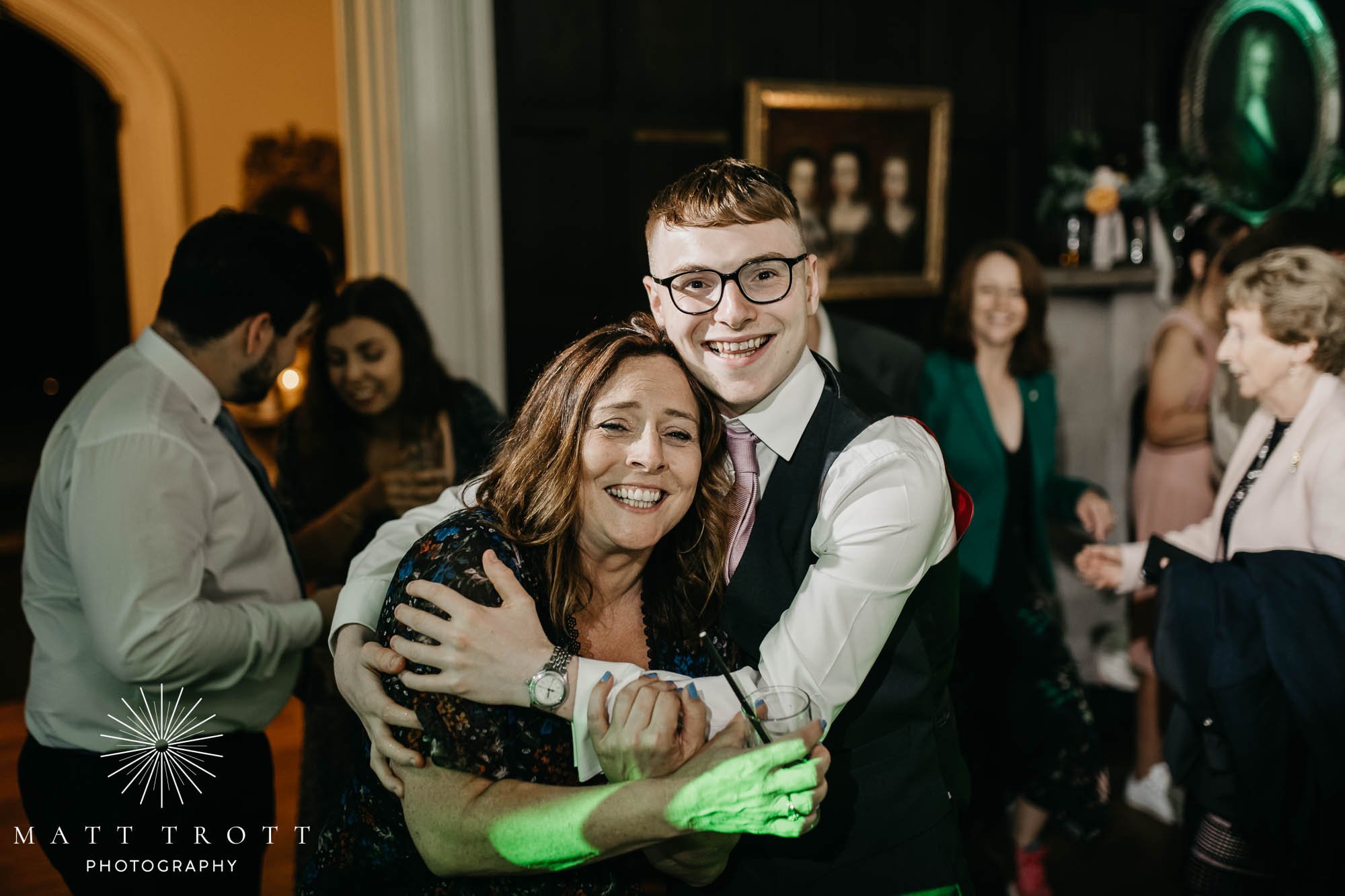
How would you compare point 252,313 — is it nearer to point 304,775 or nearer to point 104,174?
point 304,775

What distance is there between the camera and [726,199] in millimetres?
1647

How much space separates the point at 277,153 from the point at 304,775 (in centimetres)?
582

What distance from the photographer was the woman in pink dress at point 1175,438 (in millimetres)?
3592

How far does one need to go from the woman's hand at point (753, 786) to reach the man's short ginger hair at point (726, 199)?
765 millimetres

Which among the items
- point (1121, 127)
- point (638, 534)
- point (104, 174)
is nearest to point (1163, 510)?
point (1121, 127)

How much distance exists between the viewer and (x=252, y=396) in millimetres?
2234

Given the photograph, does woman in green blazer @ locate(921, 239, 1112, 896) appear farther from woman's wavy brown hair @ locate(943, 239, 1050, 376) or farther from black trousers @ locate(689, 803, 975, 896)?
black trousers @ locate(689, 803, 975, 896)

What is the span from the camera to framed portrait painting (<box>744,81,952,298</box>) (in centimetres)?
436

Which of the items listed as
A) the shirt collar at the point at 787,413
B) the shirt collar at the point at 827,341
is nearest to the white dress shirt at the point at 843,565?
the shirt collar at the point at 787,413

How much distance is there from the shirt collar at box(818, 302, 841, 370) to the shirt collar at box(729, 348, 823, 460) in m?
1.32

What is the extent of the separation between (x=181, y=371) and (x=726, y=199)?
46.1 inches

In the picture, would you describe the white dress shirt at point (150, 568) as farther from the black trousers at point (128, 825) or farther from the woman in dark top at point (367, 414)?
the woman in dark top at point (367, 414)

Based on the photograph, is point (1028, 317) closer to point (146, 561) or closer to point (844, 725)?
point (844, 725)

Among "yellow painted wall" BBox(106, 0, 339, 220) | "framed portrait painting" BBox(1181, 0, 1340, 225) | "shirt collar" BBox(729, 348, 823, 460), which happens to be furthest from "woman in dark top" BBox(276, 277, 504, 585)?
"yellow painted wall" BBox(106, 0, 339, 220)
